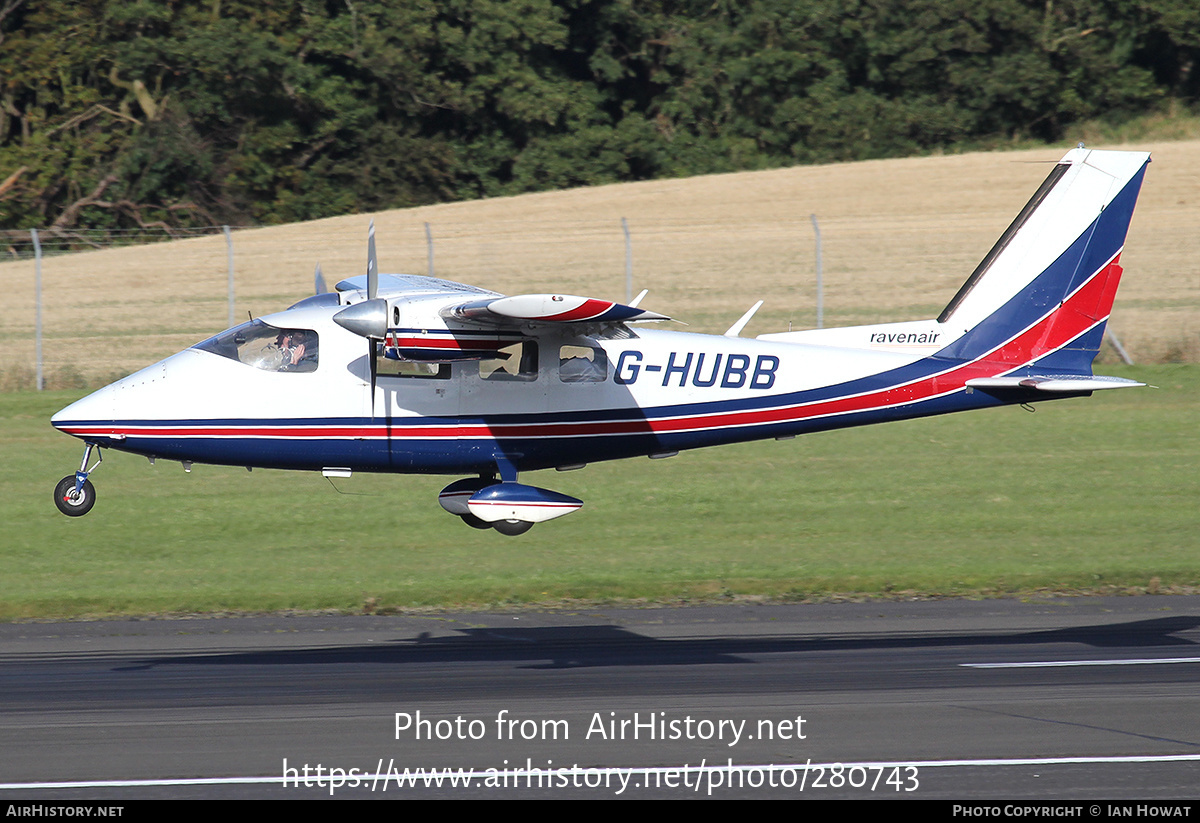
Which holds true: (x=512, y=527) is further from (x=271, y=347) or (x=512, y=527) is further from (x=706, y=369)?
(x=271, y=347)

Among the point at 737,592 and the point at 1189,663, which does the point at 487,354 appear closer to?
the point at 737,592

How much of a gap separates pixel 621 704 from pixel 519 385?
392 centimetres

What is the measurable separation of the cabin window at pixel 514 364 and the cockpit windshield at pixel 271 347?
6.64 feet

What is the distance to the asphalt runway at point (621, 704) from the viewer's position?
13148 millimetres

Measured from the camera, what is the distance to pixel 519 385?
1648 cm

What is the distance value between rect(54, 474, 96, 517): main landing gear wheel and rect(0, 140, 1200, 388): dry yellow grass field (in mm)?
19157

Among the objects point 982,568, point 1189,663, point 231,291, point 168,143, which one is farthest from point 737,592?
point 168,143

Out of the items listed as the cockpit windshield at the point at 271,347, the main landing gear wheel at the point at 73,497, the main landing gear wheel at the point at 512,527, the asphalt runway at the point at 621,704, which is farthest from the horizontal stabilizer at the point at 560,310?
the main landing gear wheel at the point at 73,497

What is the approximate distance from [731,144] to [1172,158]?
17.5m

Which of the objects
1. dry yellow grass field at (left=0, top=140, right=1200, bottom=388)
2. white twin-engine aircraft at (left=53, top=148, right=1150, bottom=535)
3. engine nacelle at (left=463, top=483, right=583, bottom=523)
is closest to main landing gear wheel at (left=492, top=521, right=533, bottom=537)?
white twin-engine aircraft at (left=53, top=148, right=1150, bottom=535)

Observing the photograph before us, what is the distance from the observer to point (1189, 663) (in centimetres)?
1708

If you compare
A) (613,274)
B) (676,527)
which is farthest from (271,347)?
(613,274)

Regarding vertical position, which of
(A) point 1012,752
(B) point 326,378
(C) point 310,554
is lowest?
(C) point 310,554

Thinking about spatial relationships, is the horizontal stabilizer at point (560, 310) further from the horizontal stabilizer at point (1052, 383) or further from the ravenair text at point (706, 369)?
the horizontal stabilizer at point (1052, 383)
